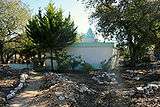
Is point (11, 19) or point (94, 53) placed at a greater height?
point (11, 19)

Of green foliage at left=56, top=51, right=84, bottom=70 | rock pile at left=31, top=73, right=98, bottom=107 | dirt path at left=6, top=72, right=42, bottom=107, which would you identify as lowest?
Answer: dirt path at left=6, top=72, right=42, bottom=107

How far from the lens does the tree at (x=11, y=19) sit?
46.6 meters

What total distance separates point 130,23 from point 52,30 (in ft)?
27.2

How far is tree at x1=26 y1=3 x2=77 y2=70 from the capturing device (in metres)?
38.0

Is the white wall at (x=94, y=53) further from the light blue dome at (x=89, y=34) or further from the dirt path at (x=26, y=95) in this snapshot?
the light blue dome at (x=89, y=34)

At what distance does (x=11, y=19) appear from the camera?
46938 millimetres

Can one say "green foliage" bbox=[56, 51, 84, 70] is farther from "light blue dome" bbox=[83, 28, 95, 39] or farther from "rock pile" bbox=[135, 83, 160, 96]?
"light blue dome" bbox=[83, 28, 95, 39]

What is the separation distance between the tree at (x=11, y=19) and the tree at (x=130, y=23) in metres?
9.97

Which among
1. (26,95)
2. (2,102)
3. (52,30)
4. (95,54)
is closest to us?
(2,102)

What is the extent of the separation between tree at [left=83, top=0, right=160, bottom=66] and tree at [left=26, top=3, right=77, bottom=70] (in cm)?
429

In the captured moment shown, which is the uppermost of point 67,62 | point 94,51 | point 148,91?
point 94,51

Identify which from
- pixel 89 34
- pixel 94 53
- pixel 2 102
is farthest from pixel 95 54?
pixel 2 102

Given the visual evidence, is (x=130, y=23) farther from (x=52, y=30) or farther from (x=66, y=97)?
(x=66, y=97)

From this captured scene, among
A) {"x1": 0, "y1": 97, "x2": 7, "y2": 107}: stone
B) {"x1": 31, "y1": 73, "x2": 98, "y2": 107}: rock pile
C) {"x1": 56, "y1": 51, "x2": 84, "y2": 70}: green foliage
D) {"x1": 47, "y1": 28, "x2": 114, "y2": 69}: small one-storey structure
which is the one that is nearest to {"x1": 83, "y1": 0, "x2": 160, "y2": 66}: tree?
{"x1": 47, "y1": 28, "x2": 114, "y2": 69}: small one-storey structure
